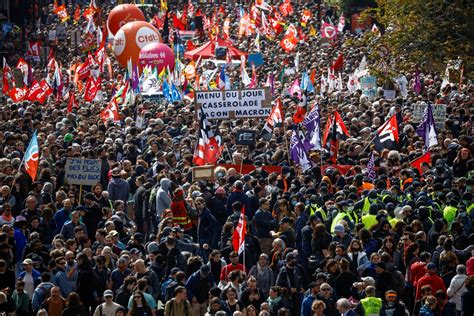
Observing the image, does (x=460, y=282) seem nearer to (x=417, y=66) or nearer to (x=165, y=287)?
(x=165, y=287)

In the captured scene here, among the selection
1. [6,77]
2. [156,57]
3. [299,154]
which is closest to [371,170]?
[299,154]

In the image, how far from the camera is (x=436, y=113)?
90.8 ft

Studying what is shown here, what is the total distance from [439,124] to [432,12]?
21.7ft

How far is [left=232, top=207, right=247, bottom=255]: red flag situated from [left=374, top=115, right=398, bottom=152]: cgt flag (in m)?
7.45

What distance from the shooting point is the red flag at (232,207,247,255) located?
711 inches

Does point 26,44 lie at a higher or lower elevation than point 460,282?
higher

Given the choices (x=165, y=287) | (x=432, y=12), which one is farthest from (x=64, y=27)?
(x=165, y=287)

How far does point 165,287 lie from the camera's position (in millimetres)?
17484

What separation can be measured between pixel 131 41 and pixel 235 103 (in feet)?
64.4

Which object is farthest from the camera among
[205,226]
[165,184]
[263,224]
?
[165,184]

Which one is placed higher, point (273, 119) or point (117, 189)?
point (273, 119)

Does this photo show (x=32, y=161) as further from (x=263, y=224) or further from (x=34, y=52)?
(x=34, y=52)

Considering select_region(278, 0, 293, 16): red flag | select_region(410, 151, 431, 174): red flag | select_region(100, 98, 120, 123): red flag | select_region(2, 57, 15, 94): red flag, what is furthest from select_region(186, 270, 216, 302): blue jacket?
select_region(278, 0, 293, 16): red flag

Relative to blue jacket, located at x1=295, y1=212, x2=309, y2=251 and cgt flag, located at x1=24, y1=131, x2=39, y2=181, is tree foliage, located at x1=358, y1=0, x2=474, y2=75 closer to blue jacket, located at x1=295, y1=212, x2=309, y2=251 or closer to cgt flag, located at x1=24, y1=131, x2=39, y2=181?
cgt flag, located at x1=24, y1=131, x2=39, y2=181
